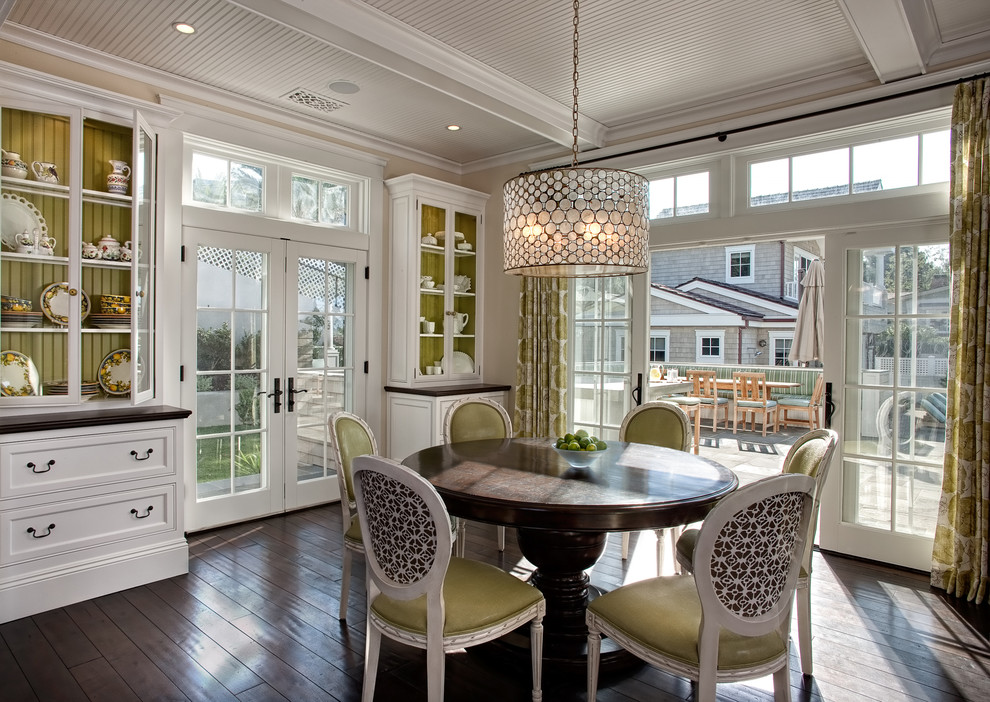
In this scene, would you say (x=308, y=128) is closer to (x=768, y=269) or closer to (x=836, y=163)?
(x=836, y=163)

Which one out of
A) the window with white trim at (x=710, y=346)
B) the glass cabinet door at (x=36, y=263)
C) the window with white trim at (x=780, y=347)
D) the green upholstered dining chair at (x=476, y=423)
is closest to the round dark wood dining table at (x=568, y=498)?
the green upholstered dining chair at (x=476, y=423)

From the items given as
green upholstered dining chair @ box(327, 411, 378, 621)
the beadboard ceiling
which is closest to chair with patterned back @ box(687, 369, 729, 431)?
the beadboard ceiling

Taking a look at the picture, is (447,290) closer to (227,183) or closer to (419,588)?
(227,183)

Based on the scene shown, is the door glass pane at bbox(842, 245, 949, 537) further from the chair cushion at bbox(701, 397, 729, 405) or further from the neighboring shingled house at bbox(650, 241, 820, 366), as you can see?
the neighboring shingled house at bbox(650, 241, 820, 366)

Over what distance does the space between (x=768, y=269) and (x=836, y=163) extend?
750cm

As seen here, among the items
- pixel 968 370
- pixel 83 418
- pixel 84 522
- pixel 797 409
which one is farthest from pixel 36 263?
pixel 797 409

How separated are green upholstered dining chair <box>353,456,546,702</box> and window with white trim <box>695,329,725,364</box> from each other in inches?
366

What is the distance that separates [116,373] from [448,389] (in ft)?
7.58

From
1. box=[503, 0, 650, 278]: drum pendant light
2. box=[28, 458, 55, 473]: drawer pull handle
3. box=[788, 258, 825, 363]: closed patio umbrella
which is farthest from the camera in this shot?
box=[788, 258, 825, 363]: closed patio umbrella

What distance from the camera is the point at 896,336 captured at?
360 centimetres

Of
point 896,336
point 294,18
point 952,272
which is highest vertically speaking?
point 294,18

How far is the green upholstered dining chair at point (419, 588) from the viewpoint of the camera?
6.22 ft

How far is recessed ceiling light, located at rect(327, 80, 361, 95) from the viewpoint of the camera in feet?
12.7

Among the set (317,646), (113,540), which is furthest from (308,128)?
(317,646)
